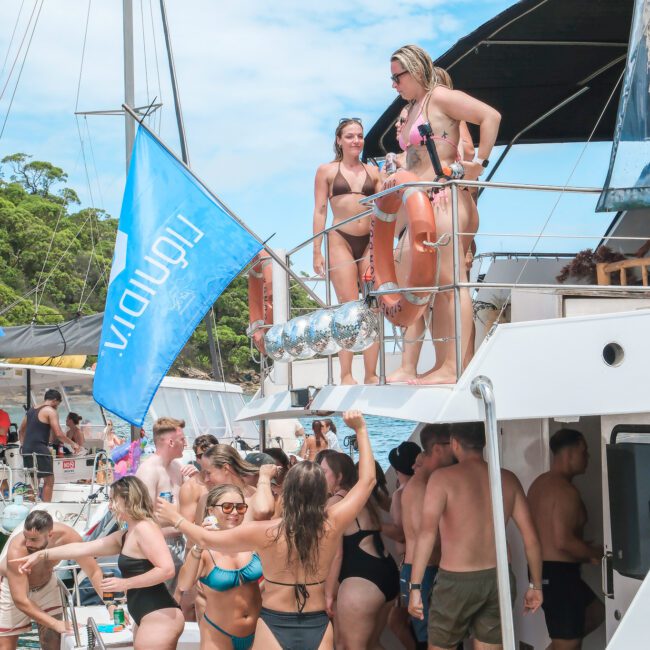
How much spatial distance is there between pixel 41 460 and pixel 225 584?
9.05m

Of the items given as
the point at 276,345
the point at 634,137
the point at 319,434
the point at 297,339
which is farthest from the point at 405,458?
the point at 319,434

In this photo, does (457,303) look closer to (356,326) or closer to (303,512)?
(356,326)

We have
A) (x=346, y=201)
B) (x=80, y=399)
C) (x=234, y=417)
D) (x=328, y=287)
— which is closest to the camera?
(x=328, y=287)

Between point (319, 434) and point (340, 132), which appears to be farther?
point (319, 434)

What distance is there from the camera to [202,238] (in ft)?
22.0

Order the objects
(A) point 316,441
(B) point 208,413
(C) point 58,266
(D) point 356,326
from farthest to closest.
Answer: (C) point 58,266 < (B) point 208,413 < (A) point 316,441 < (D) point 356,326

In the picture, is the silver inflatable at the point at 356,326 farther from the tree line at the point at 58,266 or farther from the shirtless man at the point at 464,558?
the tree line at the point at 58,266

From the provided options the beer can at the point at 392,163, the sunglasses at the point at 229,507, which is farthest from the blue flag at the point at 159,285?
the sunglasses at the point at 229,507

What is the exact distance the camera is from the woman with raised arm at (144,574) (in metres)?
5.34

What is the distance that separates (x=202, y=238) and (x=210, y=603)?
105 inches

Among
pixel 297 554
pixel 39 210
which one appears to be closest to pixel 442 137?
pixel 297 554

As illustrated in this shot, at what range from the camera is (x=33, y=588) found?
7.91 m

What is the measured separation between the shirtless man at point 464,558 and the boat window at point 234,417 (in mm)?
16329

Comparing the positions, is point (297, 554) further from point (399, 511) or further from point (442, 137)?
point (442, 137)
